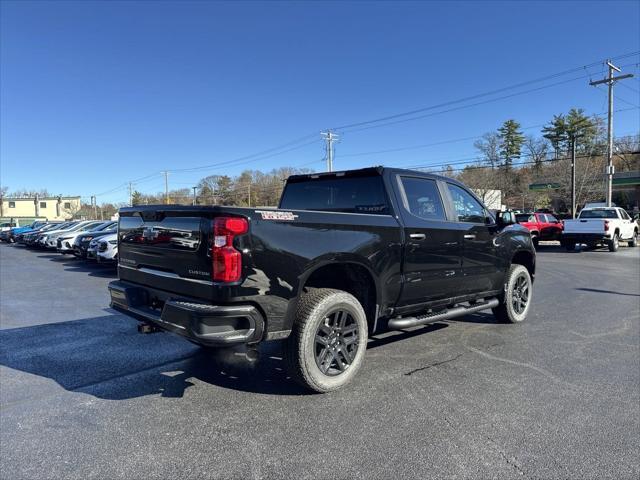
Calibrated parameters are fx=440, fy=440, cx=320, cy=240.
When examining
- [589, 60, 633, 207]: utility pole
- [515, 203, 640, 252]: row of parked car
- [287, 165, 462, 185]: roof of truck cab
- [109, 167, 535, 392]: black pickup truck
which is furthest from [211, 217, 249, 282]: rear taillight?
[589, 60, 633, 207]: utility pole

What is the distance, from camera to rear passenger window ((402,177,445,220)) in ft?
15.7

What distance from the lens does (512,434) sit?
317cm

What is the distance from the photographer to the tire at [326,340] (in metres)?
3.65

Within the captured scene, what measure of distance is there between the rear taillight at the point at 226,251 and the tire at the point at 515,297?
4.45 metres

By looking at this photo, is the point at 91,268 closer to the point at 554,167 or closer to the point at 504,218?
the point at 504,218

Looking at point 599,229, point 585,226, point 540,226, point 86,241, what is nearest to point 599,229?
point 599,229

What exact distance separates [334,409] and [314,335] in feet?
2.00

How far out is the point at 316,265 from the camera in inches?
145

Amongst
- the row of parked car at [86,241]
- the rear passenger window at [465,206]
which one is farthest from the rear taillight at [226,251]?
the row of parked car at [86,241]

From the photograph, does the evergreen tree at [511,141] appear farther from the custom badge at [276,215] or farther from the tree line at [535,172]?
the custom badge at [276,215]

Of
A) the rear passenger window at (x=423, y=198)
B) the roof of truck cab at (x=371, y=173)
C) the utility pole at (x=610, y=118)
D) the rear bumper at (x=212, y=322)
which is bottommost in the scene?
the rear bumper at (x=212, y=322)

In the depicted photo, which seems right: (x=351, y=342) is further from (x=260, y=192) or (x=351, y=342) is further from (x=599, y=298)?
(x=260, y=192)

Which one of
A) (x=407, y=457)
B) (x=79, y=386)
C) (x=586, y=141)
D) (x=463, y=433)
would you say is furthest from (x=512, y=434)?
(x=586, y=141)

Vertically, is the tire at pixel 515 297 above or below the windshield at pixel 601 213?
below
